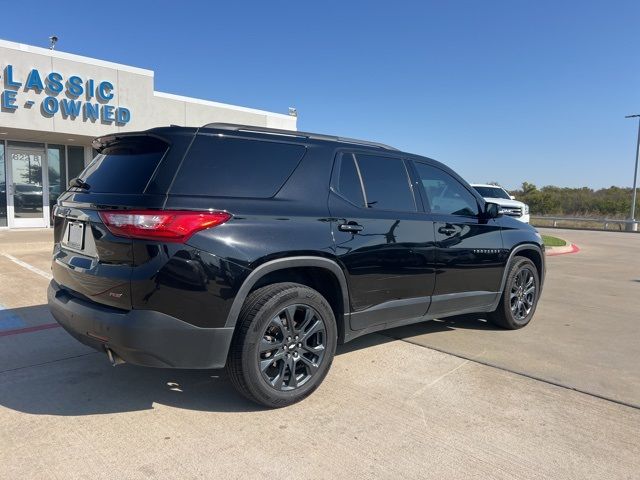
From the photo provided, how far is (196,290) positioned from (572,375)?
321 cm

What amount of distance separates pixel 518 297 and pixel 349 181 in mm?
2796

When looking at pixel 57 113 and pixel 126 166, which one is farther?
pixel 57 113

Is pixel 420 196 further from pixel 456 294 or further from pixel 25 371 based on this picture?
pixel 25 371

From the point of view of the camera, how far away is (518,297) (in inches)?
218

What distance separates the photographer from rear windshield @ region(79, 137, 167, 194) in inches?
124

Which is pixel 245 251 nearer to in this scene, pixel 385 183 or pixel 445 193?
pixel 385 183

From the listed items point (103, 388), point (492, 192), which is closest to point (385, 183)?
point (103, 388)

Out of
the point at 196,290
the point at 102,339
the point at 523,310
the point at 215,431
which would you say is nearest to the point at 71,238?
the point at 102,339

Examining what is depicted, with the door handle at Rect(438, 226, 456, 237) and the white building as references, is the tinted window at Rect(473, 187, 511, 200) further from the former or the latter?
the door handle at Rect(438, 226, 456, 237)

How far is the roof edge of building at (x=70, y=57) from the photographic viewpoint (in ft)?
40.4

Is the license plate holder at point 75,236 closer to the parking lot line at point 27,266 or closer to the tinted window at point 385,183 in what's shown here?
the tinted window at point 385,183

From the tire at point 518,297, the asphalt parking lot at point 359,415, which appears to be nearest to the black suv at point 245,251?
the asphalt parking lot at point 359,415

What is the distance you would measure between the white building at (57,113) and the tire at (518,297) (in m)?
12.3

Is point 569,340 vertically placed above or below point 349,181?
below
